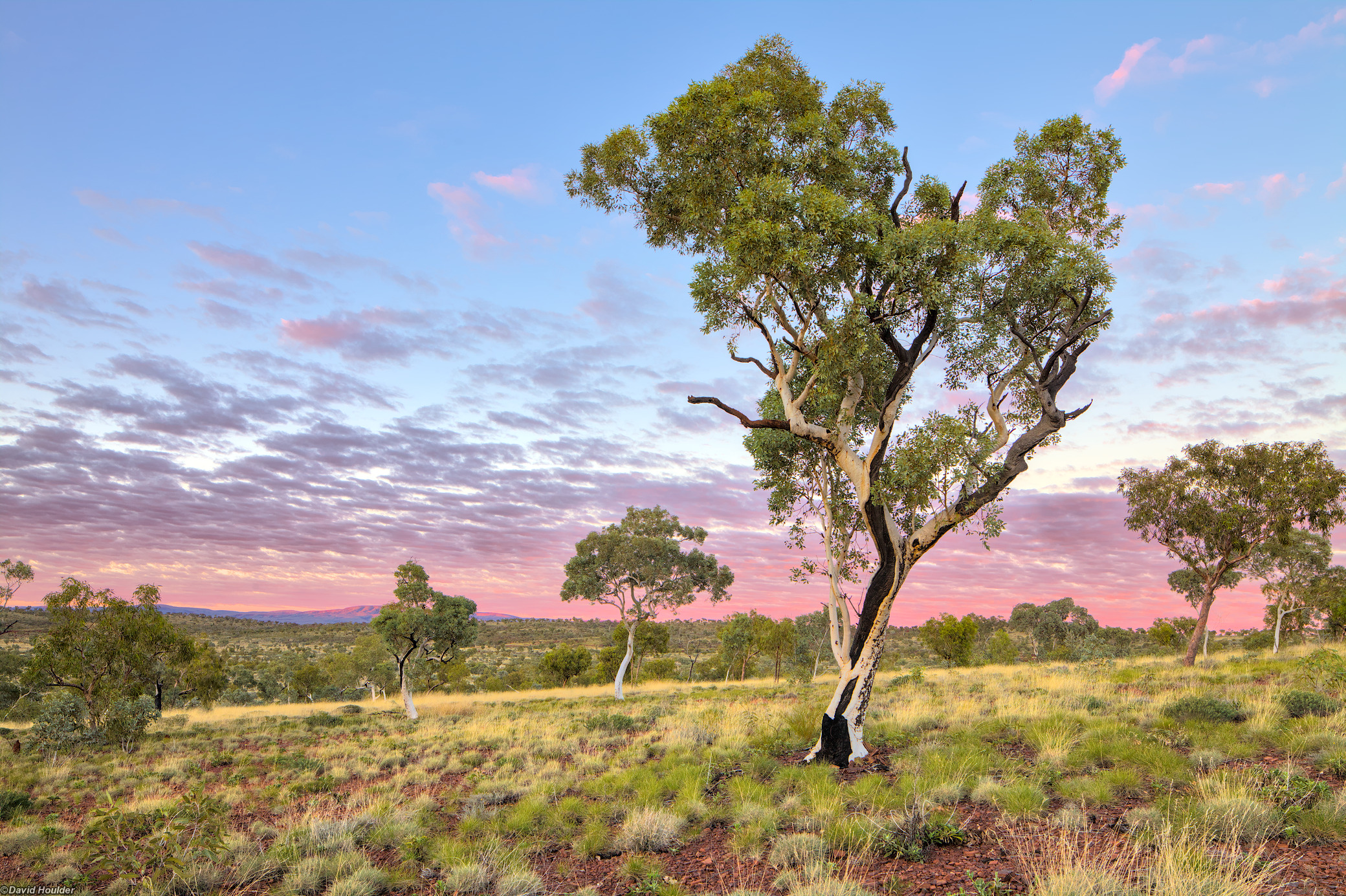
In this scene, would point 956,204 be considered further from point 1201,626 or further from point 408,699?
point 408,699

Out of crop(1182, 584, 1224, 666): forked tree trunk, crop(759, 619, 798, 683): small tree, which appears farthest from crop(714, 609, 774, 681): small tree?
crop(1182, 584, 1224, 666): forked tree trunk

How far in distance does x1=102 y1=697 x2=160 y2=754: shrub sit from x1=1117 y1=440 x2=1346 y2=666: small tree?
44.9m

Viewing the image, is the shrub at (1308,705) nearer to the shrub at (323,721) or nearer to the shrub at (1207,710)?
the shrub at (1207,710)

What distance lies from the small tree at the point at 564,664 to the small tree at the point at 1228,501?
152 ft

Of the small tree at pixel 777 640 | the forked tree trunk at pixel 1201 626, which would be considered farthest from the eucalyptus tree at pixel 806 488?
the small tree at pixel 777 640

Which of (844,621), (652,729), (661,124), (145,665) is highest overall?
(661,124)

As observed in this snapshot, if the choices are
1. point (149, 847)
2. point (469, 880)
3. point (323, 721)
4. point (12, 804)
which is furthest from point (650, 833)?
point (323, 721)

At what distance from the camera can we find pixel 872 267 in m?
12.5

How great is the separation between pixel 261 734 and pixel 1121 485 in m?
44.4

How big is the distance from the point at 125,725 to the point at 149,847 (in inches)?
964

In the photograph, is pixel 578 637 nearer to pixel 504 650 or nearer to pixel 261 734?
pixel 504 650

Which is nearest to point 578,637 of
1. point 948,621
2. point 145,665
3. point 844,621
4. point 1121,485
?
point 948,621

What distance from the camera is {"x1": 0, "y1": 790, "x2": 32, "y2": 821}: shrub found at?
44.2 ft

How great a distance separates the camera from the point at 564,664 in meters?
59.5
